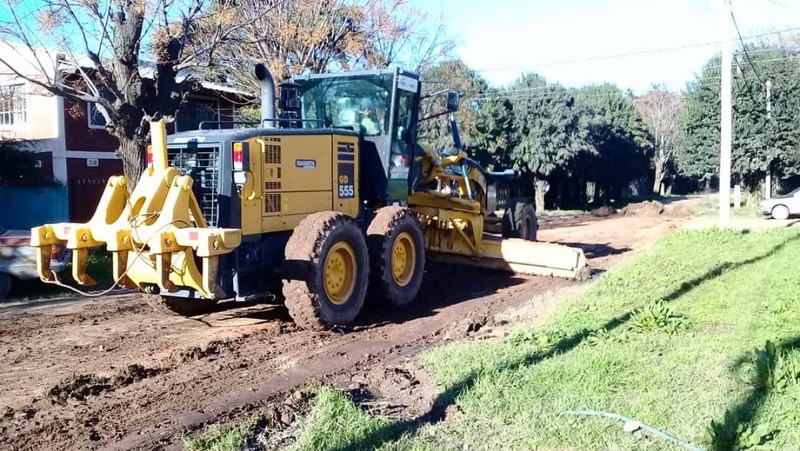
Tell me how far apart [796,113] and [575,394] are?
31954 mm

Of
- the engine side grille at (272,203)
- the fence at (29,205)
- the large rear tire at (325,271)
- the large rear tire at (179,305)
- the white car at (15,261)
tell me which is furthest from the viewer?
the fence at (29,205)

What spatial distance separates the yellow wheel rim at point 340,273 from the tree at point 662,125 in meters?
52.7

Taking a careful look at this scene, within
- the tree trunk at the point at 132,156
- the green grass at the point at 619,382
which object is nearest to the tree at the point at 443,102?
the tree trunk at the point at 132,156

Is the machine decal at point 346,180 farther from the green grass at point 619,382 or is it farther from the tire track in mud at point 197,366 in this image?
the green grass at point 619,382

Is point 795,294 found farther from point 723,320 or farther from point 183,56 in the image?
point 183,56

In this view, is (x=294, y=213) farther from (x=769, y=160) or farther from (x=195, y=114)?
(x=769, y=160)

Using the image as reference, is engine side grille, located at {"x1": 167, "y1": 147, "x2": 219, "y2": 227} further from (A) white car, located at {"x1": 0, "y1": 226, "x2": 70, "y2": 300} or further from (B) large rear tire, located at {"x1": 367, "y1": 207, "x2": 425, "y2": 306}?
(A) white car, located at {"x1": 0, "y1": 226, "x2": 70, "y2": 300}

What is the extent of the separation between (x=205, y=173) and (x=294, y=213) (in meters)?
1.17

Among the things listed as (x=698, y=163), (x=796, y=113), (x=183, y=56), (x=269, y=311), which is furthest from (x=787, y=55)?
(x=269, y=311)

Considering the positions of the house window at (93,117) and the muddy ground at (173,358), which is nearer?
the muddy ground at (173,358)

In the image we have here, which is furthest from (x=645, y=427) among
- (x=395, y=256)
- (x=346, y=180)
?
(x=346, y=180)

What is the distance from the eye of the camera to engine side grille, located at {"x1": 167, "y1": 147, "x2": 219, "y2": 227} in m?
8.05

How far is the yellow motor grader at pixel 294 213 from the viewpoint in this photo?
7.42 meters

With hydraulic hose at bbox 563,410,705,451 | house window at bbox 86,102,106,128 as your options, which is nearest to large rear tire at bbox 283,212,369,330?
hydraulic hose at bbox 563,410,705,451
